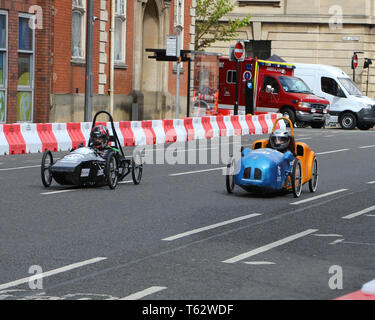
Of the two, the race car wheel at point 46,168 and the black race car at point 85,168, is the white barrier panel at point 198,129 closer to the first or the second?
the black race car at point 85,168

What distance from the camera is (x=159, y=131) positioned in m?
28.3

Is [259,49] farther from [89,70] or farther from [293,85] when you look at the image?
[89,70]

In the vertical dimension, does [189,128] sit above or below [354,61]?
below

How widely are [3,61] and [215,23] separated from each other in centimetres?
2972

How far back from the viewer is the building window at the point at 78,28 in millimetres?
32781

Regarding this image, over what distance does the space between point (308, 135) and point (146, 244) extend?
23892mm

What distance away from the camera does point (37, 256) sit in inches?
372

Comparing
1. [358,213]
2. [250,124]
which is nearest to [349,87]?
[250,124]

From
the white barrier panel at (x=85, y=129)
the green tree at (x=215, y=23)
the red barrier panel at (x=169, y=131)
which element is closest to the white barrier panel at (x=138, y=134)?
the red barrier panel at (x=169, y=131)

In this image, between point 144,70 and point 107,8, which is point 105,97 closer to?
point 107,8

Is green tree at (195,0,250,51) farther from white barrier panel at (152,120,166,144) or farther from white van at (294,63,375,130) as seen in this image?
white barrier panel at (152,120,166,144)

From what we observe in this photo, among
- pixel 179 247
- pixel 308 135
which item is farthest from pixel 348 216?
pixel 308 135

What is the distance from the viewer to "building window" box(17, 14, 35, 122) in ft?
97.0

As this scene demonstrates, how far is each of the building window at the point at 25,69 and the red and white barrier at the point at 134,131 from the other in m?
4.25
